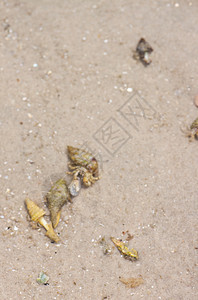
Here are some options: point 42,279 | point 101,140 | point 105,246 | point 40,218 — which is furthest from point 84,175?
point 42,279

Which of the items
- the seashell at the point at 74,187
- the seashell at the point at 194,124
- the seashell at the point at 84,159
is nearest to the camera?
the seashell at the point at 74,187

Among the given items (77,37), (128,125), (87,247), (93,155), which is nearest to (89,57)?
(77,37)

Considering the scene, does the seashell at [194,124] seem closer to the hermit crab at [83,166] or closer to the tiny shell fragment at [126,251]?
the hermit crab at [83,166]

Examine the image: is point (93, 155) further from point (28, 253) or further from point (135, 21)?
point (135, 21)

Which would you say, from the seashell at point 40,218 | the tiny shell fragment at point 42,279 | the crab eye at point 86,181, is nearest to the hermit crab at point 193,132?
the crab eye at point 86,181

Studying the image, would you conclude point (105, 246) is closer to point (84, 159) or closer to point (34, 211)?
point (34, 211)

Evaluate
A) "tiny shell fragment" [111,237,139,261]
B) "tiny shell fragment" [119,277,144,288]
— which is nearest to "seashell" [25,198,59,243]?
"tiny shell fragment" [111,237,139,261]
